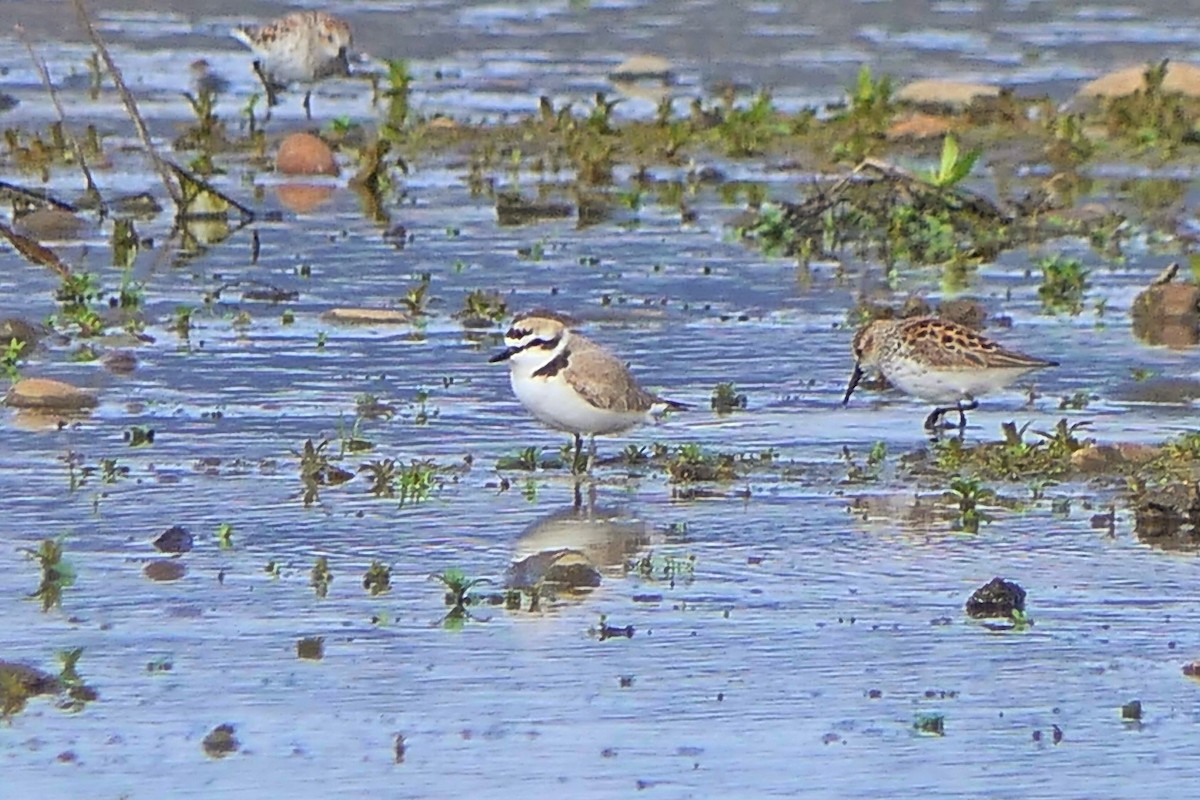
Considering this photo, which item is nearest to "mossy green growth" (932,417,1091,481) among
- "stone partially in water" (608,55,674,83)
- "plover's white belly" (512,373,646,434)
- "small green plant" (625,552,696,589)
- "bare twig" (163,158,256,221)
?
"plover's white belly" (512,373,646,434)

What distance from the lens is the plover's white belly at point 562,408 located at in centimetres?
966

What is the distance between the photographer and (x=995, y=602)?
25.4 feet

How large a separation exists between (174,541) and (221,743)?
199cm

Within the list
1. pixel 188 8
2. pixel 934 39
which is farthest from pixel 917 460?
pixel 188 8

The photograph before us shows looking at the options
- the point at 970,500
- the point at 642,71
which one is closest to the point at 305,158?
the point at 642,71

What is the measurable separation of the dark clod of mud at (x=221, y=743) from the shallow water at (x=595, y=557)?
0.04m

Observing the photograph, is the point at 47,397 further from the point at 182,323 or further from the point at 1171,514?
the point at 1171,514

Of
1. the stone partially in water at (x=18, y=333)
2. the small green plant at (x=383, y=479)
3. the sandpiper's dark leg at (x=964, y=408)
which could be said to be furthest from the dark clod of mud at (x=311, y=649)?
the stone partially in water at (x=18, y=333)

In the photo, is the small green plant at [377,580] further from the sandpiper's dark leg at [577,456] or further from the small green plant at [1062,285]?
the small green plant at [1062,285]

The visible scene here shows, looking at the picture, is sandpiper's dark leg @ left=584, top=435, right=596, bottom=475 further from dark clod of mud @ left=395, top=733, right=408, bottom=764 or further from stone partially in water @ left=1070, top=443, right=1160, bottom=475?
dark clod of mud @ left=395, top=733, right=408, bottom=764

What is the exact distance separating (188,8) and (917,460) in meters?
16.9

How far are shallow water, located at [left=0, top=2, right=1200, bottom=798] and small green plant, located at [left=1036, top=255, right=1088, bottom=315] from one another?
124 millimetres

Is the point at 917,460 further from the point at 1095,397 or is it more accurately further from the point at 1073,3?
the point at 1073,3

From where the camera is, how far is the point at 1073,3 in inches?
1053
